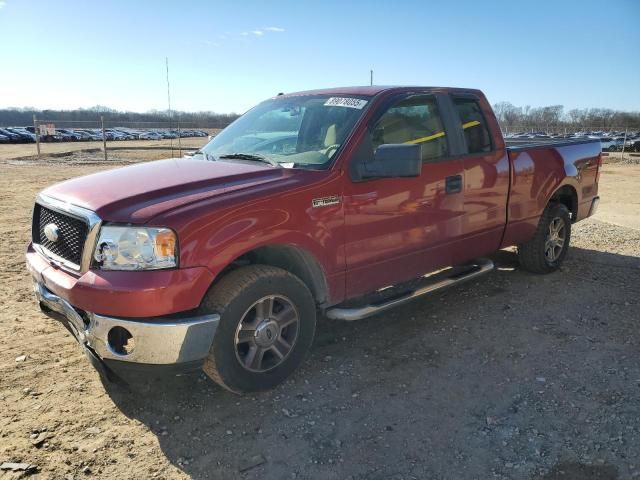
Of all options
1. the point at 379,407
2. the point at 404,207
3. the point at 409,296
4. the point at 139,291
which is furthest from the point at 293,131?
the point at 379,407

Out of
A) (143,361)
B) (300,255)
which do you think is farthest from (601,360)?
(143,361)

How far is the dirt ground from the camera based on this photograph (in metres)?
2.70

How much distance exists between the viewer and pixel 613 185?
1561 centimetres

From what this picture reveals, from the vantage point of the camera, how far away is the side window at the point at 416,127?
391cm

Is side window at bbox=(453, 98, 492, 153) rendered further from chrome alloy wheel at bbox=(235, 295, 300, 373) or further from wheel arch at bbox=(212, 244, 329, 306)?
chrome alloy wheel at bbox=(235, 295, 300, 373)

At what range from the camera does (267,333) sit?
328cm

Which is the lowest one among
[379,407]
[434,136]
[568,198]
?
[379,407]

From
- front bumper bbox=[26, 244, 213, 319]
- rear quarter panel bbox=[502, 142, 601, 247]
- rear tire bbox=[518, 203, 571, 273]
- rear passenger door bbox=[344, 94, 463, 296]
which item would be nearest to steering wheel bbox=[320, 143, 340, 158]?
rear passenger door bbox=[344, 94, 463, 296]

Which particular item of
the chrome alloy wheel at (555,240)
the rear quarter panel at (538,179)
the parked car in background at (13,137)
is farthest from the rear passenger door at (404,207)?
the parked car in background at (13,137)

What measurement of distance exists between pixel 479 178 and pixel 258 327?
248 cm

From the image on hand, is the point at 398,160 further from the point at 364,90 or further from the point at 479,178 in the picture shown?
the point at 479,178

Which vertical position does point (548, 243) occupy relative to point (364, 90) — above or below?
below

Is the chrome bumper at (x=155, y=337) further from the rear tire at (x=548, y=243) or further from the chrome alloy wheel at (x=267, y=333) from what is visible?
the rear tire at (x=548, y=243)

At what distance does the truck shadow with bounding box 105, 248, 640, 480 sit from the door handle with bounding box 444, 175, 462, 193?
1154mm
